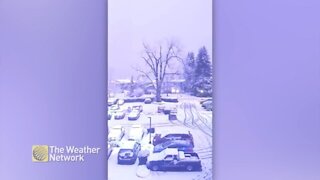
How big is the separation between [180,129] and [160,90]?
273mm

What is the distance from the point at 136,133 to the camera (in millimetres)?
2084

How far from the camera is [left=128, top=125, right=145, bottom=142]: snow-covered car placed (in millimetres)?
2084

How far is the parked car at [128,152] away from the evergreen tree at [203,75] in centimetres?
50

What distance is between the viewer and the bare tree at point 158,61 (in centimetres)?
209

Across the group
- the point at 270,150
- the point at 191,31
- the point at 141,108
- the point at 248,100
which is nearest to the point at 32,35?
the point at 141,108

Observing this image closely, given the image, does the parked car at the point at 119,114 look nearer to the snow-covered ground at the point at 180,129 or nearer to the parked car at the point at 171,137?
the snow-covered ground at the point at 180,129

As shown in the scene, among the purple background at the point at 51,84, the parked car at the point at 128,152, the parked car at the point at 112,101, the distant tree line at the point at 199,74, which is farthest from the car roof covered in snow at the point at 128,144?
the distant tree line at the point at 199,74

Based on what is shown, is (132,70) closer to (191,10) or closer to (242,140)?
(191,10)

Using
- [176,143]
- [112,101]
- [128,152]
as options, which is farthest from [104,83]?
[176,143]

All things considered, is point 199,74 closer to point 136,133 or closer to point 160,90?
point 160,90

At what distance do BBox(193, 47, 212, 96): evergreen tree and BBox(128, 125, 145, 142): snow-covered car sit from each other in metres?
0.41

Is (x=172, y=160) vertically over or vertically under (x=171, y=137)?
under

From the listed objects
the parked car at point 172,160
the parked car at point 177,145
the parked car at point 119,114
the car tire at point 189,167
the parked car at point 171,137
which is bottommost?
the car tire at point 189,167

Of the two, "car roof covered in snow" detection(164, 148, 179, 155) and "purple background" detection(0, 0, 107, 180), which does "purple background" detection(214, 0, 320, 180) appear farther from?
"purple background" detection(0, 0, 107, 180)
